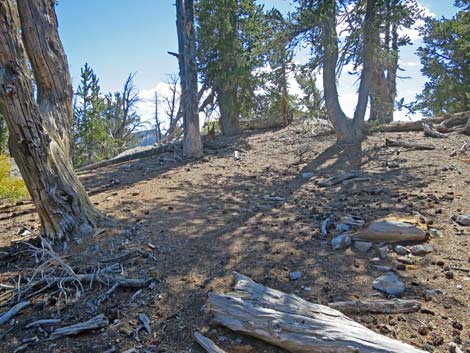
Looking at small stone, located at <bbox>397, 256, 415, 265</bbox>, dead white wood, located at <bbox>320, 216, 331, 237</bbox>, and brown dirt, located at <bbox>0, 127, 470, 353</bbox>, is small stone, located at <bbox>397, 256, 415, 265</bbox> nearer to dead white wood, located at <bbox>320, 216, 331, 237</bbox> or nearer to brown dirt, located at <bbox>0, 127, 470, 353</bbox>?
brown dirt, located at <bbox>0, 127, 470, 353</bbox>

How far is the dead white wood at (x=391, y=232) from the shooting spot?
9.59ft

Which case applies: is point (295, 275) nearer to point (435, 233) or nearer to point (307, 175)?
point (435, 233)

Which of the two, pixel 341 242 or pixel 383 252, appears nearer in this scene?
pixel 383 252

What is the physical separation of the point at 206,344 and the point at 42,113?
9.49ft

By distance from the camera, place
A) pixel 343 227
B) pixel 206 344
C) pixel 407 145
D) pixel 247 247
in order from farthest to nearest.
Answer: pixel 407 145 < pixel 343 227 < pixel 247 247 < pixel 206 344

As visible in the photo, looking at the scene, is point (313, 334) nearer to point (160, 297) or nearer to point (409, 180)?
point (160, 297)

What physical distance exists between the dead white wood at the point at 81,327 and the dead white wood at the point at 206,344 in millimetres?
602

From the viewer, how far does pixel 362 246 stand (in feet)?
9.53

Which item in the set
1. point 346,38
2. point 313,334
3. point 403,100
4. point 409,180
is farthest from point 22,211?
point 403,100

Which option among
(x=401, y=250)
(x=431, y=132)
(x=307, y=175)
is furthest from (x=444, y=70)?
(x=401, y=250)

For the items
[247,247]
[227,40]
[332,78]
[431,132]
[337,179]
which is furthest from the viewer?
[227,40]

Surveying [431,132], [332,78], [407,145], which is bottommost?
[407,145]

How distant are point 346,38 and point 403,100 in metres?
1.74

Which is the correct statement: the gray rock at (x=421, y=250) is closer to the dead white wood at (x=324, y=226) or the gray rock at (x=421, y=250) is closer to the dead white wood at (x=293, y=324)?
the dead white wood at (x=324, y=226)
